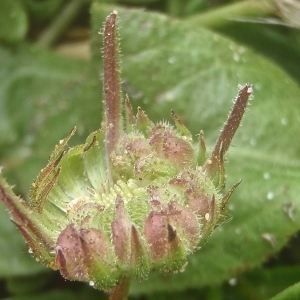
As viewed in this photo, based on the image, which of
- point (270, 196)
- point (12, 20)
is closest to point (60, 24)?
point (12, 20)

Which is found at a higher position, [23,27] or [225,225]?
[23,27]

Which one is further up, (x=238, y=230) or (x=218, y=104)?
(x=218, y=104)

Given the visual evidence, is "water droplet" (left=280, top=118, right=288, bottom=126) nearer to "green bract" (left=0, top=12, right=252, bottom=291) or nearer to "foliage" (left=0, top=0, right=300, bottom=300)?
"foliage" (left=0, top=0, right=300, bottom=300)

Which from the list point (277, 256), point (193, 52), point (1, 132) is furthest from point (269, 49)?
point (1, 132)

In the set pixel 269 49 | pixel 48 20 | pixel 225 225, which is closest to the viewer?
pixel 225 225

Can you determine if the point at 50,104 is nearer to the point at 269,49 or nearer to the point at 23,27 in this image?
the point at 23,27

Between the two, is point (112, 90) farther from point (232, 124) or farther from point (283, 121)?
point (283, 121)
